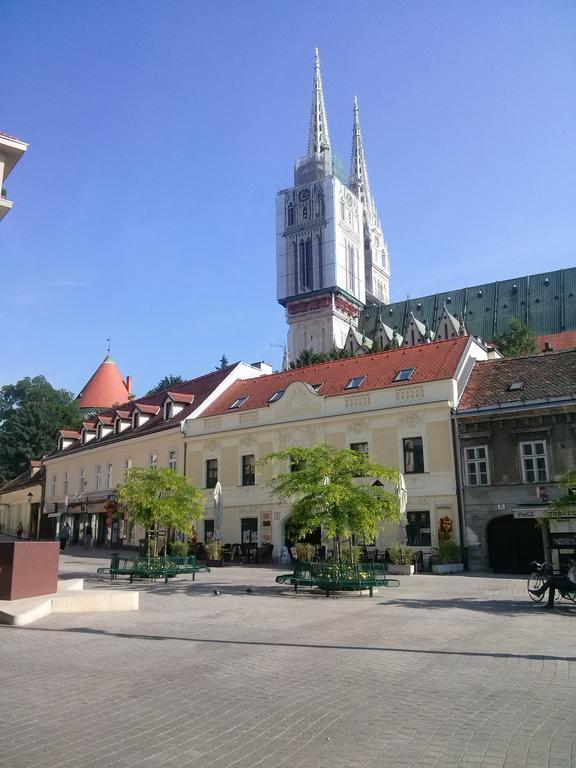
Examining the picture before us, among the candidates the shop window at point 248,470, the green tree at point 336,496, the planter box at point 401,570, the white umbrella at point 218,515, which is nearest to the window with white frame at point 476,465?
the planter box at point 401,570

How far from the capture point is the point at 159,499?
21938mm

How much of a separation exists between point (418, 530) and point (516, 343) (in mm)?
44693

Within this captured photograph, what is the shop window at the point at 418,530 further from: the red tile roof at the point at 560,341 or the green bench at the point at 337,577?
the red tile roof at the point at 560,341

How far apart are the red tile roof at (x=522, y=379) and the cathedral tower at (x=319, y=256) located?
8183cm

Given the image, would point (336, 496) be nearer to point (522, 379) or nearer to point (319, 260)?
point (522, 379)

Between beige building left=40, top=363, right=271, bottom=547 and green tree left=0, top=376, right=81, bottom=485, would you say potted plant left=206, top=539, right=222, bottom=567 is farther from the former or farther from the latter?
green tree left=0, top=376, right=81, bottom=485

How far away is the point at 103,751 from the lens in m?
5.32

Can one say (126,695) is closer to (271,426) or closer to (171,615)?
(171,615)

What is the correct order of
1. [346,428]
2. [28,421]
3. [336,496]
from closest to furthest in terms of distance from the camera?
[336,496] < [346,428] < [28,421]

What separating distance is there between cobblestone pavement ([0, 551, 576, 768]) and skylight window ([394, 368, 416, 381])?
16.6 meters

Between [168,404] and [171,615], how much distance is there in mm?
26608

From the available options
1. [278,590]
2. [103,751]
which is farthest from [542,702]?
[278,590]

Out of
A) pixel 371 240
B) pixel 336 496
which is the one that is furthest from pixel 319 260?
pixel 336 496

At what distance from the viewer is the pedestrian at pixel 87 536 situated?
132 feet
